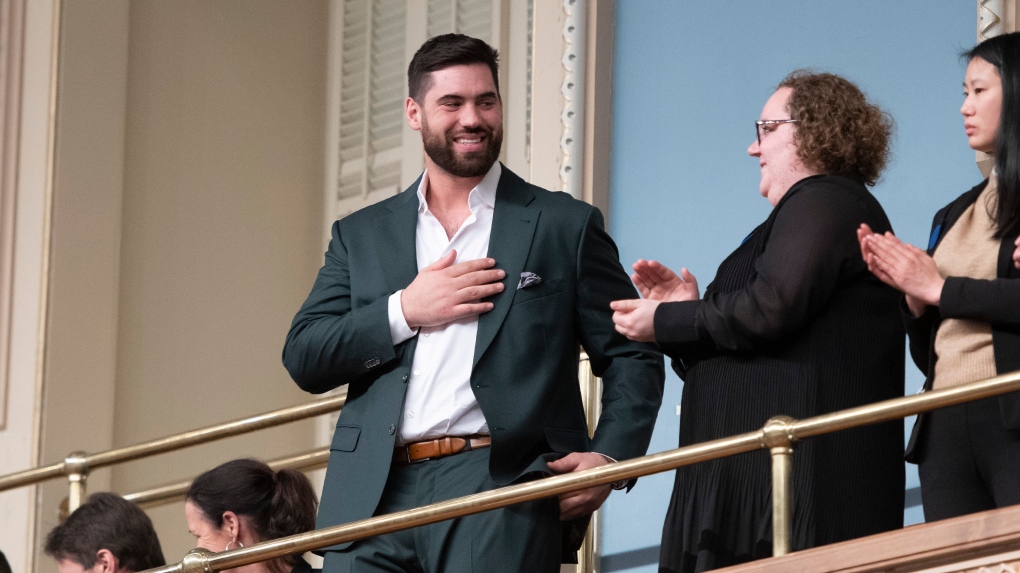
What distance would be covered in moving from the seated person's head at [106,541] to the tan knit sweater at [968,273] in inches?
104

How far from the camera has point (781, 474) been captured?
10.4 ft

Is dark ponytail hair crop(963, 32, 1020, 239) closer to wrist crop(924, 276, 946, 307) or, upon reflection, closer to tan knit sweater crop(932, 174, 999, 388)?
tan knit sweater crop(932, 174, 999, 388)

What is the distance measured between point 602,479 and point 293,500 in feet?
5.06

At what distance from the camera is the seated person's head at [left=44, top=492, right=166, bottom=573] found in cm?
493

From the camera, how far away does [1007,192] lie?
3355 mm

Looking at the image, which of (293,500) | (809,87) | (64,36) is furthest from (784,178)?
(64,36)

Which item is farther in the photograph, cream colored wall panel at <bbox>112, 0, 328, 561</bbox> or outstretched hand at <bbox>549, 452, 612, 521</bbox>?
cream colored wall panel at <bbox>112, 0, 328, 561</bbox>

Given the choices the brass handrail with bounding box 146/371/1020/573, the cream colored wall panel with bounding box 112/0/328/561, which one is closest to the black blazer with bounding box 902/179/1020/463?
the brass handrail with bounding box 146/371/1020/573

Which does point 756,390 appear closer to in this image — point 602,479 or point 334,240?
point 602,479

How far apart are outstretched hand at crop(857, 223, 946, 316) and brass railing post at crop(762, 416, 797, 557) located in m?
0.41

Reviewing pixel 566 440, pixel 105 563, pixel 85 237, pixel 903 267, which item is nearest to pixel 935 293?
pixel 903 267

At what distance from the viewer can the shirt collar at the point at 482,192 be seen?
381 centimetres

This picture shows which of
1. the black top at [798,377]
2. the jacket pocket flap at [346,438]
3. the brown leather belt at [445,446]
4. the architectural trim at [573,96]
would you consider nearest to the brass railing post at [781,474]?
the black top at [798,377]

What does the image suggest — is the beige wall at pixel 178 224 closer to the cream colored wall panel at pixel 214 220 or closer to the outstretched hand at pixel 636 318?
the cream colored wall panel at pixel 214 220
